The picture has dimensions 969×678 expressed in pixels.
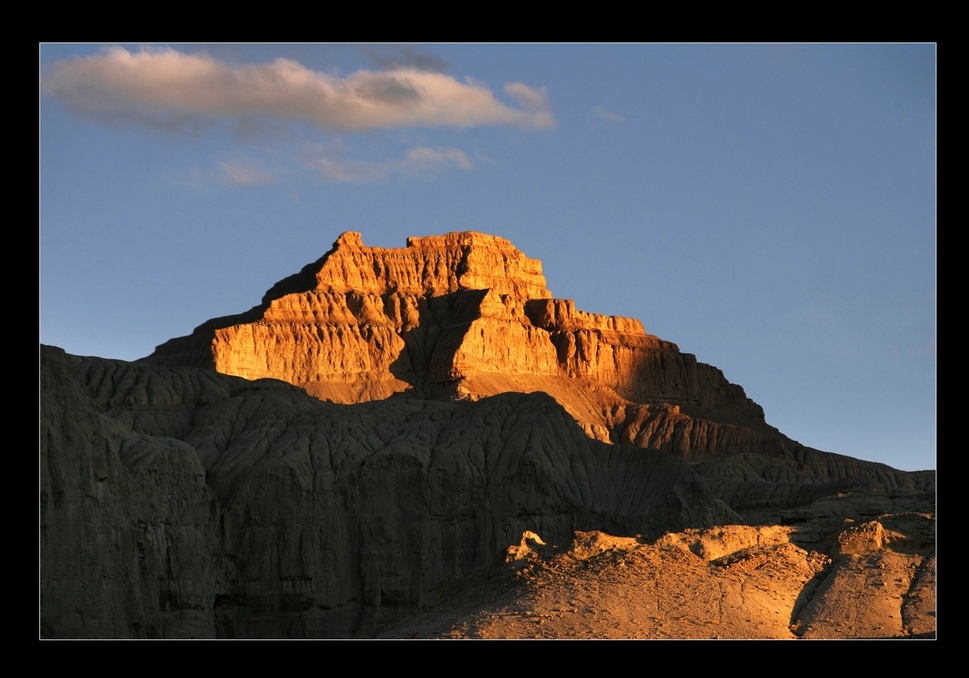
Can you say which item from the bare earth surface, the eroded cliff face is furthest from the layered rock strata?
the bare earth surface

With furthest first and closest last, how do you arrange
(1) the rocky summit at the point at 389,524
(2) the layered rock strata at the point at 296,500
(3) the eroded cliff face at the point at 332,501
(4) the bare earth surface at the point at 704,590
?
(3) the eroded cliff face at the point at 332,501 < (2) the layered rock strata at the point at 296,500 < (1) the rocky summit at the point at 389,524 < (4) the bare earth surface at the point at 704,590

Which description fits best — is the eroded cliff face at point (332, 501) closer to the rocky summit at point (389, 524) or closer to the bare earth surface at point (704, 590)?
the rocky summit at point (389, 524)

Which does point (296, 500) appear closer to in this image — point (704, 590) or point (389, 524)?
point (389, 524)

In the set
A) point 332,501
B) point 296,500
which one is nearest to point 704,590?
point 296,500

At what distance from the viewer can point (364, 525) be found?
118500 mm

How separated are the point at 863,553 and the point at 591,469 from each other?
5911cm

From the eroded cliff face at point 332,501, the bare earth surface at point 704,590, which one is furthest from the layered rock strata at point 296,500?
the bare earth surface at point 704,590

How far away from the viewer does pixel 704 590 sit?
6247 cm

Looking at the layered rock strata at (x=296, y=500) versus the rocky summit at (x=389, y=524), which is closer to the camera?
the rocky summit at (x=389, y=524)

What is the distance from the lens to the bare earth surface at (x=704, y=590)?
198 ft

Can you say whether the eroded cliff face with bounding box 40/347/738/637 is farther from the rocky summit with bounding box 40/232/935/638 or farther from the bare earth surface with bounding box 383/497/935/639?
the bare earth surface with bounding box 383/497/935/639

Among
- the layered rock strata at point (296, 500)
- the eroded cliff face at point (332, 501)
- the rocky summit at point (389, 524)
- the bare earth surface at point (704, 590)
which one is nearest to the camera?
the bare earth surface at point (704, 590)
